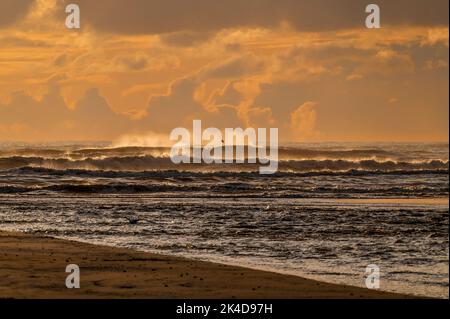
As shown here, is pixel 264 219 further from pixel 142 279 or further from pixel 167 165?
pixel 167 165

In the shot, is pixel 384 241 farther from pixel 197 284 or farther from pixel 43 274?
pixel 43 274

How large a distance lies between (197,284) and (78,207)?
1498 centimetres

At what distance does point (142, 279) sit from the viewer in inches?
502

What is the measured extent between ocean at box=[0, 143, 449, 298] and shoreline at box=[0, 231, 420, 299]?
840 millimetres

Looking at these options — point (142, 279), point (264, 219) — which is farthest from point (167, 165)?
point (142, 279)

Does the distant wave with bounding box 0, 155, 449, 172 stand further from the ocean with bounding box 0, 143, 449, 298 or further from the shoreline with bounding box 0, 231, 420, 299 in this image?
the shoreline with bounding box 0, 231, 420, 299

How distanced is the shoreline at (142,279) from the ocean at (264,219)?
0.84m

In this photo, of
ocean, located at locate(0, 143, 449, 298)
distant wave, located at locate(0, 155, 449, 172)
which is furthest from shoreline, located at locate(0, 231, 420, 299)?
distant wave, located at locate(0, 155, 449, 172)

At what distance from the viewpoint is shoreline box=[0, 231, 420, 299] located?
11531mm

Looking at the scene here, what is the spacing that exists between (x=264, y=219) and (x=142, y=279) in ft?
32.8

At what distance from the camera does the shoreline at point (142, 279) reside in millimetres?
11531

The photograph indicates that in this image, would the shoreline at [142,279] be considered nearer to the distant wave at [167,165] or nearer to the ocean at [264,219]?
the ocean at [264,219]

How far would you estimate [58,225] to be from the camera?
70.1 feet
